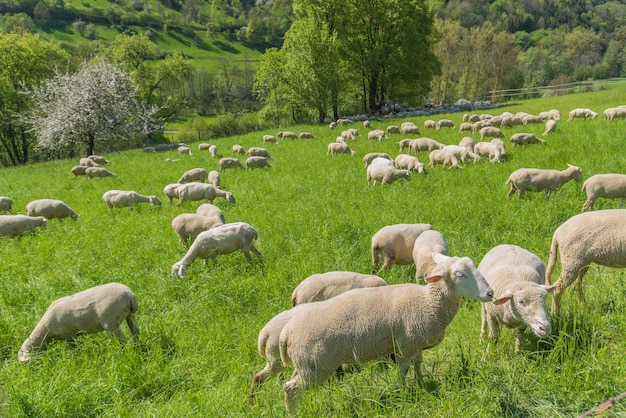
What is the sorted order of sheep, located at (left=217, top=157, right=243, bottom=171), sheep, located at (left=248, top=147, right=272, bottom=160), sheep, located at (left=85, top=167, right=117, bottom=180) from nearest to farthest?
sheep, located at (left=217, top=157, right=243, bottom=171) → sheep, located at (left=85, top=167, right=117, bottom=180) → sheep, located at (left=248, top=147, right=272, bottom=160)

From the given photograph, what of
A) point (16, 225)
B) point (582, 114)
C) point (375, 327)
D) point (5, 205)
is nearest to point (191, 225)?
point (16, 225)

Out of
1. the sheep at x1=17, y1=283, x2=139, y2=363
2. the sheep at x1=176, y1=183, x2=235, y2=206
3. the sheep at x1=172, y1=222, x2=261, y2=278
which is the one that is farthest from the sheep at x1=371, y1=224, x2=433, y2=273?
the sheep at x1=176, y1=183, x2=235, y2=206

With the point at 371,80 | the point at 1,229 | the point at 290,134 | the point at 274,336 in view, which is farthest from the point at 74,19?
the point at 274,336

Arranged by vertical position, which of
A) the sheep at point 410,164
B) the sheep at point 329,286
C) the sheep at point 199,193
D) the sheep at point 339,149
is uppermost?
the sheep at point 339,149

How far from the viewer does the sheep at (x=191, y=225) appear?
28.0 feet

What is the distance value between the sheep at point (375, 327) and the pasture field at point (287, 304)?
0.87 ft

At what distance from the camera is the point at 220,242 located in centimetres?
730

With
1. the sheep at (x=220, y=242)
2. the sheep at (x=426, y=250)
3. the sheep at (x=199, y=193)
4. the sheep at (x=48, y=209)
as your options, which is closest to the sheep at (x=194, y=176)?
the sheep at (x=199, y=193)

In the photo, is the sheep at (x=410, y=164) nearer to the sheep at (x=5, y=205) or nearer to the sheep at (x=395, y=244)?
the sheep at (x=395, y=244)

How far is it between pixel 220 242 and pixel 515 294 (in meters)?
5.13

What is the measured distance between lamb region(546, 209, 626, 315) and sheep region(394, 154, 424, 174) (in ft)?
27.3

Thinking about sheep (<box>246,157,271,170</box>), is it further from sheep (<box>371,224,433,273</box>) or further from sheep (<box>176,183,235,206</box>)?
sheep (<box>371,224,433,273</box>)

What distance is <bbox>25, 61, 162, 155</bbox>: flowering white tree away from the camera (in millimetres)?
31109

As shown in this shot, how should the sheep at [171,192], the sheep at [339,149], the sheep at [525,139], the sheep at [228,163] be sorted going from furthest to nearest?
1. the sheep at [339,149]
2. the sheep at [228,163]
3. the sheep at [525,139]
4. the sheep at [171,192]
